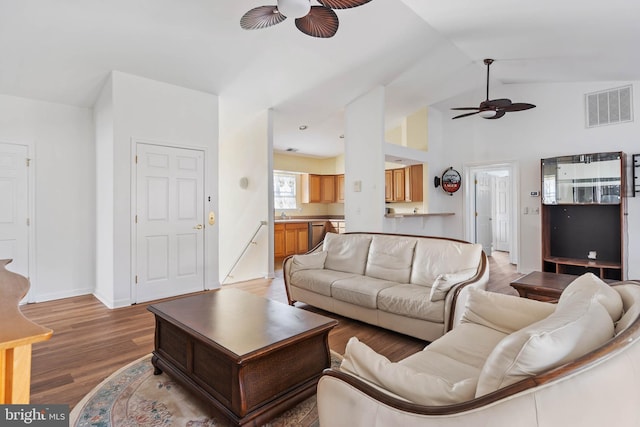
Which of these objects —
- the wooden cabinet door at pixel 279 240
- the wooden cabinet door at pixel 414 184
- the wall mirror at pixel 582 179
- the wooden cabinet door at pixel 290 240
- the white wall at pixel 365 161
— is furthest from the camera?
the wooden cabinet door at pixel 290 240

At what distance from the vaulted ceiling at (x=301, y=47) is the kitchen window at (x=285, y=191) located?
9.96 ft

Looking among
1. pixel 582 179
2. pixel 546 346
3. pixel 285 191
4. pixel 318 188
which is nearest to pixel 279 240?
pixel 285 191

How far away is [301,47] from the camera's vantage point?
4148 millimetres

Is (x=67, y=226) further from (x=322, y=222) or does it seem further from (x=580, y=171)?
(x=580, y=171)

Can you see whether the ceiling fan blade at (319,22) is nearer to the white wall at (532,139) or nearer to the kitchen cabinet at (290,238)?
the white wall at (532,139)

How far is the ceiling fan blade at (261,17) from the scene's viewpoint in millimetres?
2459

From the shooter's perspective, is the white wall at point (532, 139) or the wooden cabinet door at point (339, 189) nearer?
the white wall at point (532, 139)

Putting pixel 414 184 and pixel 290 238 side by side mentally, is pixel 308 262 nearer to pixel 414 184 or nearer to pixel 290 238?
pixel 290 238

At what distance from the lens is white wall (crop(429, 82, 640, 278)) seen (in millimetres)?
5016

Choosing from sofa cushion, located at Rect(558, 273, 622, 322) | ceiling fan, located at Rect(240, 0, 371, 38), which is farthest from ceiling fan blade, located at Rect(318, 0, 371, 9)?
sofa cushion, located at Rect(558, 273, 622, 322)

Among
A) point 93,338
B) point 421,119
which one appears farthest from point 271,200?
Answer: point 421,119

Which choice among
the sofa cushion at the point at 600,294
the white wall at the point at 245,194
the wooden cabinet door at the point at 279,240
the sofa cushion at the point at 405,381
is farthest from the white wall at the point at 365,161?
the sofa cushion at the point at 405,381

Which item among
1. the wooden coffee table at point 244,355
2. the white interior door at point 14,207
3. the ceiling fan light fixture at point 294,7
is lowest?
the wooden coffee table at point 244,355

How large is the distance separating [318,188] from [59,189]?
5.66 metres
